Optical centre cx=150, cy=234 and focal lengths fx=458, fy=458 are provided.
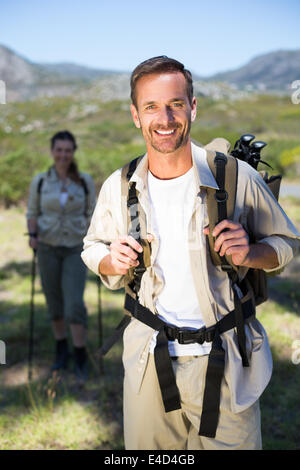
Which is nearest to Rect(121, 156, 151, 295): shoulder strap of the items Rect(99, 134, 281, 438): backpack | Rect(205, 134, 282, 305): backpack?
Rect(99, 134, 281, 438): backpack

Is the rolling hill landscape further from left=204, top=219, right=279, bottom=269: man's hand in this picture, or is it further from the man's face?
left=204, top=219, right=279, bottom=269: man's hand

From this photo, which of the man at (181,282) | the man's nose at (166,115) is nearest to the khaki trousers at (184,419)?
the man at (181,282)

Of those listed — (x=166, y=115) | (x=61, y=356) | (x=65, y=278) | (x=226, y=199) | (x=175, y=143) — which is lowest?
(x=61, y=356)

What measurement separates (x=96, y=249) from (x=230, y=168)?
29.6 inches

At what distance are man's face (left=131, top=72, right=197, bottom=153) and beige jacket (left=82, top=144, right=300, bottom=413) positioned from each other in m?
0.14

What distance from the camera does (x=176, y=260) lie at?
205 centimetres

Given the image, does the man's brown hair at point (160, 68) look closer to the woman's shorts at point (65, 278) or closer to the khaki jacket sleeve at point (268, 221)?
the khaki jacket sleeve at point (268, 221)

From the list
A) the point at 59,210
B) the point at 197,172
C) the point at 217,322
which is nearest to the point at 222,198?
the point at 197,172

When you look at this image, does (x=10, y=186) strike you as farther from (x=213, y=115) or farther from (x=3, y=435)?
(x=213, y=115)

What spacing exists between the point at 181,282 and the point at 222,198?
0.41m

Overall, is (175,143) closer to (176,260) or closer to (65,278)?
(176,260)

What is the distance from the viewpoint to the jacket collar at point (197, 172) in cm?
200

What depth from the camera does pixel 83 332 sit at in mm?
4793

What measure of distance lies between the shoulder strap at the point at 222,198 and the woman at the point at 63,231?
2.86 metres
